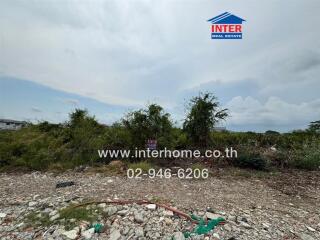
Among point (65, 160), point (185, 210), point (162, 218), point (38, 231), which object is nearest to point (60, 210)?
point (38, 231)

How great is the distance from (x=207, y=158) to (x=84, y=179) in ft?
11.3

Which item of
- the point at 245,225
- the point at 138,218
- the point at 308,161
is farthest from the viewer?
the point at 308,161

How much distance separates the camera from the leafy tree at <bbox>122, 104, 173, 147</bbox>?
5.90 m

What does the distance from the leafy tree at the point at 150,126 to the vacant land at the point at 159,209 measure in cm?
140

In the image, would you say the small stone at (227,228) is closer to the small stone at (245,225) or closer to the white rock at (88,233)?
the small stone at (245,225)

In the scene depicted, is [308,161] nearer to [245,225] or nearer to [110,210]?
[245,225]

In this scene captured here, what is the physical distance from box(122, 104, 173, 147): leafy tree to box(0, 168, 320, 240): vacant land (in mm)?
1402

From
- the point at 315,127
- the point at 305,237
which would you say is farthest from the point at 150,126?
the point at 315,127

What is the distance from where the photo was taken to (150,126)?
591 cm

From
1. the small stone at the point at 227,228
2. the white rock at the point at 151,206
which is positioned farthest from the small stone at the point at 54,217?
the small stone at the point at 227,228

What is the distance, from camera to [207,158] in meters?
6.42

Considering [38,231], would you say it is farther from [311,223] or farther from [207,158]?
[207,158]

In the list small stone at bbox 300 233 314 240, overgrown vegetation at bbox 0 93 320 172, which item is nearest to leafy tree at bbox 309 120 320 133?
overgrown vegetation at bbox 0 93 320 172

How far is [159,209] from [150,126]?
9.69 ft
